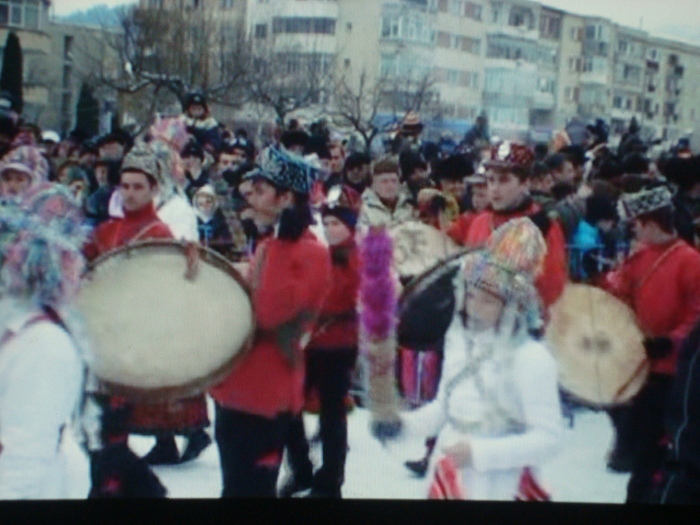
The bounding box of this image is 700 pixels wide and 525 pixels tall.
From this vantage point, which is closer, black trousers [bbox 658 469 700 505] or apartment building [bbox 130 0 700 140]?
black trousers [bbox 658 469 700 505]

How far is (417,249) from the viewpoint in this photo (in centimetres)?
312

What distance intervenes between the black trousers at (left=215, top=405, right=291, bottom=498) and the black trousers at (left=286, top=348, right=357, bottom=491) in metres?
0.05

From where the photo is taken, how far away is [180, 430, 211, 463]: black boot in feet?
9.91

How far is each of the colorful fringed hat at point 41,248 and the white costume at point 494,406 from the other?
83cm

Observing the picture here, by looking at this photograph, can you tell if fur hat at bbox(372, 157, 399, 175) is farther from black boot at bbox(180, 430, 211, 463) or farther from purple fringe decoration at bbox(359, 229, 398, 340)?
black boot at bbox(180, 430, 211, 463)

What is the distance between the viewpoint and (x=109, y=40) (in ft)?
10.4

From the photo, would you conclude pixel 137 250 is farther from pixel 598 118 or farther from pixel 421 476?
pixel 598 118

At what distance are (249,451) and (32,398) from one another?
0.56 metres

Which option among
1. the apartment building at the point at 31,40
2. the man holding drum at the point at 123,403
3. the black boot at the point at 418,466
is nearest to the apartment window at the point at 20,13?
the apartment building at the point at 31,40

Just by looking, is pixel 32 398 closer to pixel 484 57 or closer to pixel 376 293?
pixel 376 293

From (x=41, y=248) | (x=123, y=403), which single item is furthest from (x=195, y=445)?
(x=41, y=248)

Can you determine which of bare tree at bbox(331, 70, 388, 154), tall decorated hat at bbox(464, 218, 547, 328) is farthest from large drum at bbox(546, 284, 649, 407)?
bare tree at bbox(331, 70, 388, 154)

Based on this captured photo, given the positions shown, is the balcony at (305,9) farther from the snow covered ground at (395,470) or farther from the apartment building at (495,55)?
the snow covered ground at (395,470)

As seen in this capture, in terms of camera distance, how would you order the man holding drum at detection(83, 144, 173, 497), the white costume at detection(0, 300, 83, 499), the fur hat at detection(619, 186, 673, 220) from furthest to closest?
the fur hat at detection(619, 186, 673, 220)
the man holding drum at detection(83, 144, 173, 497)
the white costume at detection(0, 300, 83, 499)
